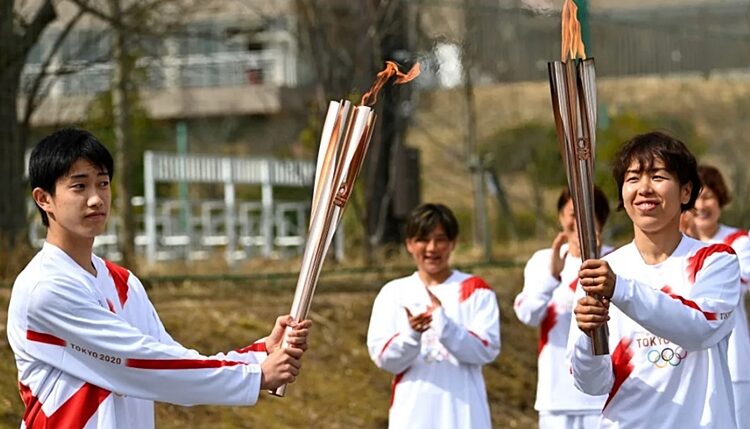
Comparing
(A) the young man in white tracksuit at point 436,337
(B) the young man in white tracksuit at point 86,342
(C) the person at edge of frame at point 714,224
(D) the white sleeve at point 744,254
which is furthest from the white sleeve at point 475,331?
(B) the young man in white tracksuit at point 86,342

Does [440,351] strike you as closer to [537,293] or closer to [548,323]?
[537,293]

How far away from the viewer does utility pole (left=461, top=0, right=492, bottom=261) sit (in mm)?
12867

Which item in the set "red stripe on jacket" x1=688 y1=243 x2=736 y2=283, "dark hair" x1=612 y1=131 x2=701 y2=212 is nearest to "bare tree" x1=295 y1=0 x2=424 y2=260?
"dark hair" x1=612 y1=131 x2=701 y2=212

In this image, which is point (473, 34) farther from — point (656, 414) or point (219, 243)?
point (656, 414)

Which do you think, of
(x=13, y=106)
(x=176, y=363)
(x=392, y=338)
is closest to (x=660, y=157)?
(x=176, y=363)

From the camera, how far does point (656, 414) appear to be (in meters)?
4.21

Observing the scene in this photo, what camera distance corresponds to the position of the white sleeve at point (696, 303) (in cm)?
396

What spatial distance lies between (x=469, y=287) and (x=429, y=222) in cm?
32

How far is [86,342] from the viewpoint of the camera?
3.86 metres

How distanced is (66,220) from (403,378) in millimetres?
2424

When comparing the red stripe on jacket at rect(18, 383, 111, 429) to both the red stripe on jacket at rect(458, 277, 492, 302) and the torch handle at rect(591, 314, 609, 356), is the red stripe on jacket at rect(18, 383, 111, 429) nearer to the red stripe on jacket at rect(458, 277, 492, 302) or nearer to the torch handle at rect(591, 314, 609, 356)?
the torch handle at rect(591, 314, 609, 356)

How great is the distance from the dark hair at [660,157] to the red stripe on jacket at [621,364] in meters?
0.46

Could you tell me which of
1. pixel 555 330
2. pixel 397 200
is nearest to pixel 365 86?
pixel 397 200

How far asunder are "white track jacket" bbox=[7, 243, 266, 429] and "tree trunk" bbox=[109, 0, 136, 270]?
260 inches
